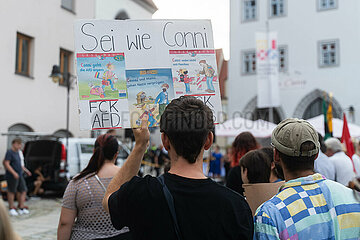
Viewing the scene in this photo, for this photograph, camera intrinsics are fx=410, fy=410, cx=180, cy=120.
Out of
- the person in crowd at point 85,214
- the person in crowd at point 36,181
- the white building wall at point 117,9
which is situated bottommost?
the person in crowd at point 36,181

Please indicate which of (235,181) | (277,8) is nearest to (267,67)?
(277,8)

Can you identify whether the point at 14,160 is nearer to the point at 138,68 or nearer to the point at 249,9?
the point at 138,68

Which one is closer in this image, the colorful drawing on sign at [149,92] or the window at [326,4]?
the colorful drawing on sign at [149,92]

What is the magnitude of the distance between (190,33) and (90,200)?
4.68 feet

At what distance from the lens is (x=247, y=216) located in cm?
175

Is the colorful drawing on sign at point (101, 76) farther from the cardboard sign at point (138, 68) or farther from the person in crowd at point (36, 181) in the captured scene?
the person in crowd at point (36, 181)

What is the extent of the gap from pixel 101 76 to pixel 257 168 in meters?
1.31

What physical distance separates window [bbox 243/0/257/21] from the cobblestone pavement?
17873 mm

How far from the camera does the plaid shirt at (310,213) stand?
5.90ft

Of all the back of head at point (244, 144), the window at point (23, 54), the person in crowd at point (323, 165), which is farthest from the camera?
the window at point (23, 54)

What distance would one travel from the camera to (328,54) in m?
23.1

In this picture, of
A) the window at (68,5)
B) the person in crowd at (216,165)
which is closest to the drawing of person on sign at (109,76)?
the person in crowd at (216,165)

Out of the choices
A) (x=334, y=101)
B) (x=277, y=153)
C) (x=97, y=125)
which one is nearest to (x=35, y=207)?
(x=97, y=125)

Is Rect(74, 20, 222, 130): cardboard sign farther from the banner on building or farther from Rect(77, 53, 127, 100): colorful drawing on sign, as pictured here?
the banner on building
